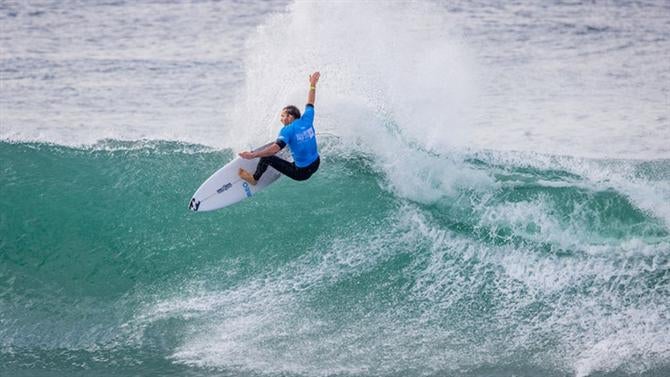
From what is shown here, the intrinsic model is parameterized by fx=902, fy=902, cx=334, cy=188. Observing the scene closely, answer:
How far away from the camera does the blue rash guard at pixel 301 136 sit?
30.8 feet

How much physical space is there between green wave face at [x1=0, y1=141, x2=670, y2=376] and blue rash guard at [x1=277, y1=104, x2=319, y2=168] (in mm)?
1300

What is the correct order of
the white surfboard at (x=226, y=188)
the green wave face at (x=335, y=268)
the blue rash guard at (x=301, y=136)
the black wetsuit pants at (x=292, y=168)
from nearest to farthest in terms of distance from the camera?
1. the green wave face at (x=335, y=268)
2. the blue rash guard at (x=301, y=136)
3. the black wetsuit pants at (x=292, y=168)
4. the white surfboard at (x=226, y=188)

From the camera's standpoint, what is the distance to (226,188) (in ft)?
34.4

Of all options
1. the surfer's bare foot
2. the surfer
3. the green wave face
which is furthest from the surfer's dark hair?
the green wave face

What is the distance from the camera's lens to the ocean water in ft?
29.6

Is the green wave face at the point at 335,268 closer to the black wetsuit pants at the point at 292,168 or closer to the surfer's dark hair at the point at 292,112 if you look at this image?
the black wetsuit pants at the point at 292,168

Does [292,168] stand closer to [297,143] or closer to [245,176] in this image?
[297,143]

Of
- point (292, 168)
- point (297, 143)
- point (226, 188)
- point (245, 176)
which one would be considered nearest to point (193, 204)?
point (226, 188)

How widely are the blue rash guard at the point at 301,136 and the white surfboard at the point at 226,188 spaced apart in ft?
3.32

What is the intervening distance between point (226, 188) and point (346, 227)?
4.89 ft

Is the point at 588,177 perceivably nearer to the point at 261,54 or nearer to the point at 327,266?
the point at 327,266

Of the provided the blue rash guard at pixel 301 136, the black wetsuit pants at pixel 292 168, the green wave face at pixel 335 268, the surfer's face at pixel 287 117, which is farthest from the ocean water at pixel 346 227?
the surfer's face at pixel 287 117

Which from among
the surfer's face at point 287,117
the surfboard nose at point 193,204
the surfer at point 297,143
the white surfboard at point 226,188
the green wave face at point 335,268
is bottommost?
the green wave face at point 335,268

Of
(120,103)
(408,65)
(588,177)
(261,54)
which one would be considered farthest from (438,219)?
(120,103)
